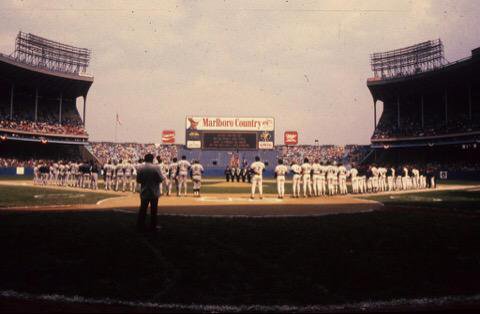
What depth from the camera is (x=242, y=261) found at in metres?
5.98

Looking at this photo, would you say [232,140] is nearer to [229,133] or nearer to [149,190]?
[229,133]

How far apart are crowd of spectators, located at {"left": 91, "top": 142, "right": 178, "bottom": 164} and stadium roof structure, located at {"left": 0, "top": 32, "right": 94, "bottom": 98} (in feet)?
32.2

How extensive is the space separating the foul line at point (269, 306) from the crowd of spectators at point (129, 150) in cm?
6065

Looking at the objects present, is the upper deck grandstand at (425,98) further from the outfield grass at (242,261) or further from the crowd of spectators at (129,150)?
the outfield grass at (242,261)

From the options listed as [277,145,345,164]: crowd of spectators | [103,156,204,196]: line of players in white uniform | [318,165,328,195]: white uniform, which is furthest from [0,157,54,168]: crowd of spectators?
[318,165,328,195]: white uniform

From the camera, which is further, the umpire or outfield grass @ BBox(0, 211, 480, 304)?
the umpire

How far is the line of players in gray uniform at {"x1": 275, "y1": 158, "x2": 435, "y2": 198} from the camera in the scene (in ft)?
63.4

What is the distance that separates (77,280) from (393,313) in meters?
3.97

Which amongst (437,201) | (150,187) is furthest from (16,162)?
(437,201)

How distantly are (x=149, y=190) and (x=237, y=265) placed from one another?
3.86 m

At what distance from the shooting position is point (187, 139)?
50312 millimetres

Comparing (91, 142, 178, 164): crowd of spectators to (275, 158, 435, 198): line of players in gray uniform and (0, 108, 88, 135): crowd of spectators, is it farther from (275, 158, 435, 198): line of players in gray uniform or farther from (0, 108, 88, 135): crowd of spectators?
(275, 158, 435, 198): line of players in gray uniform

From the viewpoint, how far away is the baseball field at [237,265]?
13.8 ft

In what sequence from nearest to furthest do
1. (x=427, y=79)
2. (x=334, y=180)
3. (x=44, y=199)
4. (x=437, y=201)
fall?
1. (x=44, y=199)
2. (x=437, y=201)
3. (x=334, y=180)
4. (x=427, y=79)
